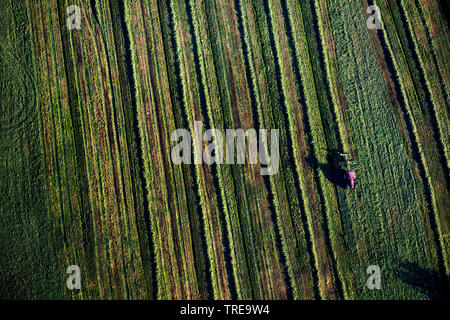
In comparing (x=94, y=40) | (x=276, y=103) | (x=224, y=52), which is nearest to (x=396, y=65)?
(x=276, y=103)

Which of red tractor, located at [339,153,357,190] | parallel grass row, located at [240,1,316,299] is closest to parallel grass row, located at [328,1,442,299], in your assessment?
red tractor, located at [339,153,357,190]

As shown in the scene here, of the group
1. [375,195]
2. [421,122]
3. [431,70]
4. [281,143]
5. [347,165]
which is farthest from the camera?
[431,70]

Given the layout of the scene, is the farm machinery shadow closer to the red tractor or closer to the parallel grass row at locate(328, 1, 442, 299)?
the red tractor

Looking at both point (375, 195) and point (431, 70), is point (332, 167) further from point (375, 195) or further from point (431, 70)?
point (431, 70)

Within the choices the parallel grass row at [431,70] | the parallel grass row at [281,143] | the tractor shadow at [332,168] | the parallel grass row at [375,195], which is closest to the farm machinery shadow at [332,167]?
the tractor shadow at [332,168]

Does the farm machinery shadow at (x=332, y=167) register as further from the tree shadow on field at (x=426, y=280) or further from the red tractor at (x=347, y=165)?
the tree shadow on field at (x=426, y=280)

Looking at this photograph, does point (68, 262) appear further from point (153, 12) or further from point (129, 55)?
point (153, 12)

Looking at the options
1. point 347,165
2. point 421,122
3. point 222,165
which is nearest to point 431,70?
point 421,122
